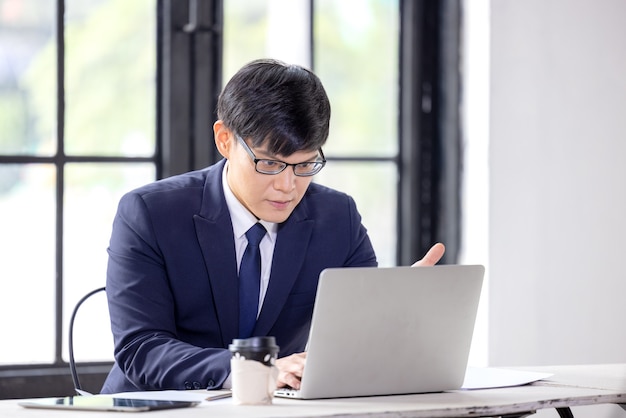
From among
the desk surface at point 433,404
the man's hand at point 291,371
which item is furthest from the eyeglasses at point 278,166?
the desk surface at point 433,404

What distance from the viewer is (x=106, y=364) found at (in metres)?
3.08

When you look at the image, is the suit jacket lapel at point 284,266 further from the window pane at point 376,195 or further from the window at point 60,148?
the window pane at point 376,195

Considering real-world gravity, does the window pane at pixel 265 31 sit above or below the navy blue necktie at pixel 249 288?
above

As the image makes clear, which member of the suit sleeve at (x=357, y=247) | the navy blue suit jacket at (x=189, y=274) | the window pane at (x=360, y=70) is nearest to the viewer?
the navy blue suit jacket at (x=189, y=274)

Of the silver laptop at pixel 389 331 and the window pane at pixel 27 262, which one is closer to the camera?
the silver laptop at pixel 389 331

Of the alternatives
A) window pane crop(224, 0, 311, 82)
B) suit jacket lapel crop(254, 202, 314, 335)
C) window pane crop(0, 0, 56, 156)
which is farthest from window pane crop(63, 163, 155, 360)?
suit jacket lapel crop(254, 202, 314, 335)

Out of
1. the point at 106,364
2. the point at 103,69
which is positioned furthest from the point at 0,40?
the point at 106,364

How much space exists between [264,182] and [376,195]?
4.21 feet

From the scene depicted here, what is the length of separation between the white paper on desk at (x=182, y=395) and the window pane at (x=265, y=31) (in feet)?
4.98

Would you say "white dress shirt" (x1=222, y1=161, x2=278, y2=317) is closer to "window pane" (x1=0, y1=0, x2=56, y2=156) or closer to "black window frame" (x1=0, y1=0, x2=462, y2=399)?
"black window frame" (x1=0, y1=0, x2=462, y2=399)

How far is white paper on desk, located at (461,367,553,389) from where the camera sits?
1.97 m

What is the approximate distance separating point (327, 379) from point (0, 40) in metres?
1.74

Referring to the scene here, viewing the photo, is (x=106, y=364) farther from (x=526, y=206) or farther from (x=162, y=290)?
(x=526, y=206)

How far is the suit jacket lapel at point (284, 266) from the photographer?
2285 millimetres
